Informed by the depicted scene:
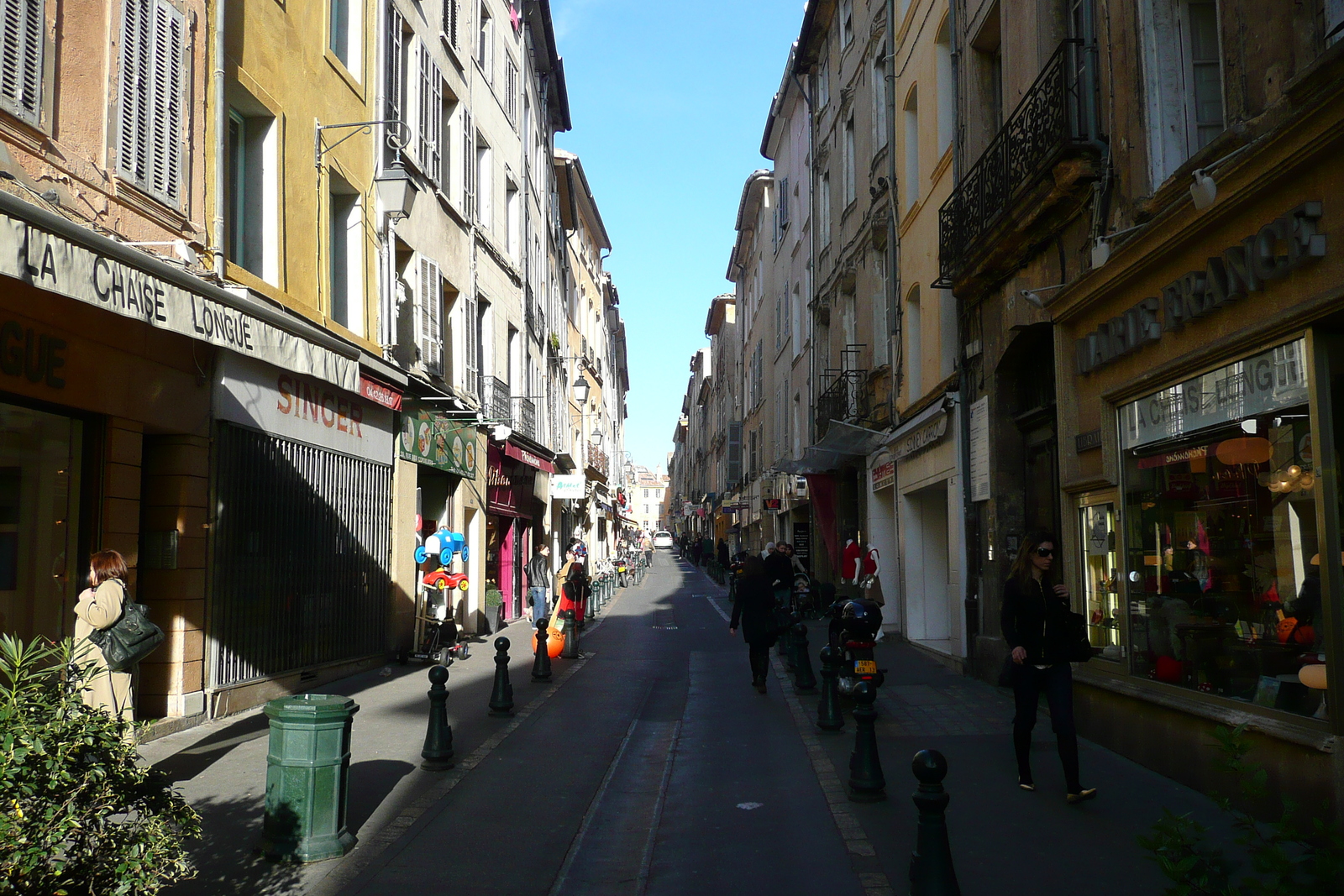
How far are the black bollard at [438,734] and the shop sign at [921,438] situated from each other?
8568 mm

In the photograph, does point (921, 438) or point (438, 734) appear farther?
point (921, 438)

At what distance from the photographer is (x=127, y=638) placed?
285 inches

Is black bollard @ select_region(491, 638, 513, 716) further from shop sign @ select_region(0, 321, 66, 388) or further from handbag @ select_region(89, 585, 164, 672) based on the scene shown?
shop sign @ select_region(0, 321, 66, 388)

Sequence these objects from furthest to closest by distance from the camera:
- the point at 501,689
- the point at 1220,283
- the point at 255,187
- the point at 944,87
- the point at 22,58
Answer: the point at 944,87, the point at 255,187, the point at 501,689, the point at 22,58, the point at 1220,283

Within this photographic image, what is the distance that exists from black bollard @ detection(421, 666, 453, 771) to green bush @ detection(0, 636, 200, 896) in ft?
14.6

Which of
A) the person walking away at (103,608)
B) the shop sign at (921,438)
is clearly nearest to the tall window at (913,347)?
the shop sign at (921,438)

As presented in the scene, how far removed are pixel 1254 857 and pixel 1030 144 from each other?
28.1ft

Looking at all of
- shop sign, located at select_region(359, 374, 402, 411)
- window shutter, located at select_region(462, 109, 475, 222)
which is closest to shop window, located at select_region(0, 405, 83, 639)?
shop sign, located at select_region(359, 374, 402, 411)

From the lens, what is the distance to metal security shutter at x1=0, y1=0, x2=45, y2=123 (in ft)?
23.5

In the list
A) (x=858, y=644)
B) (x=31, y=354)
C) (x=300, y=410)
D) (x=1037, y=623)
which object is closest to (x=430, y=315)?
(x=300, y=410)

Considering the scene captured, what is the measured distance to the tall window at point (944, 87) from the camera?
14875mm

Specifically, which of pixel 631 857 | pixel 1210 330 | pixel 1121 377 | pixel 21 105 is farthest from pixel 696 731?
pixel 21 105

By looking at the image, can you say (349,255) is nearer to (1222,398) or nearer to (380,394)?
(380,394)

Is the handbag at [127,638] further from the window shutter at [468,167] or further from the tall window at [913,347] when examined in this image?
the window shutter at [468,167]
